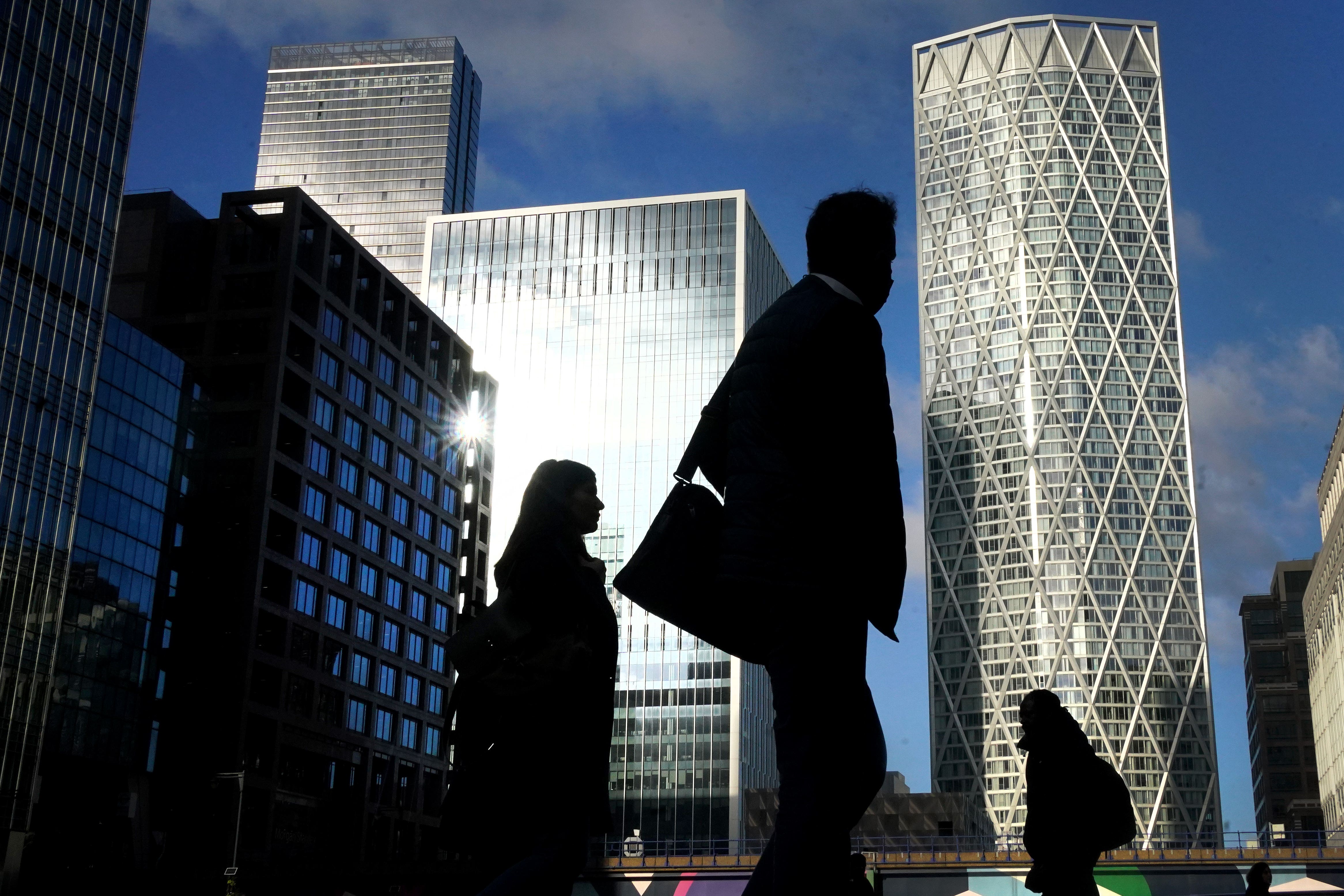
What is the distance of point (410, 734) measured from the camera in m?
91.9

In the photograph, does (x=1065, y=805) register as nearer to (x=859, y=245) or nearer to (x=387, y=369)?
(x=859, y=245)

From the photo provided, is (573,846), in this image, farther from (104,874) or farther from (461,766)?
(104,874)

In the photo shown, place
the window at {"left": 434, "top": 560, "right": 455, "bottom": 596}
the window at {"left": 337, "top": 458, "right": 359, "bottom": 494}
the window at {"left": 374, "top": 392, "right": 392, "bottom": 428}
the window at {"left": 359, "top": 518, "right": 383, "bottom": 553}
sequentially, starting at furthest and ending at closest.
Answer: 1. the window at {"left": 434, "top": 560, "right": 455, "bottom": 596}
2. the window at {"left": 374, "top": 392, "right": 392, "bottom": 428}
3. the window at {"left": 359, "top": 518, "right": 383, "bottom": 553}
4. the window at {"left": 337, "top": 458, "right": 359, "bottom": 494}

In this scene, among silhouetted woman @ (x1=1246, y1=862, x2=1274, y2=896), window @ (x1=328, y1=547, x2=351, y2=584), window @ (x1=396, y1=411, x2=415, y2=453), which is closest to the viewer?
silhouetted woman @ (x1=1246, y1=862, x2=1274, y2=896)

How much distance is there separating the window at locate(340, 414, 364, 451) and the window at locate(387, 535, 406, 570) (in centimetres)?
689

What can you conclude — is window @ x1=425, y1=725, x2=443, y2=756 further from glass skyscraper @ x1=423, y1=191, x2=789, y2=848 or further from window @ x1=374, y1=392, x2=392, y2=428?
glass skyscraper @ x1=423, y1=191, x2=789, y2=848

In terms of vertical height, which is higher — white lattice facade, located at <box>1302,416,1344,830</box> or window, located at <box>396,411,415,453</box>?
window, located at <box>396,411,415,453</box>

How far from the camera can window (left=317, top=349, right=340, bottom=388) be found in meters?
83.2

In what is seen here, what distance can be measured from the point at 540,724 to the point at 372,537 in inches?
3365

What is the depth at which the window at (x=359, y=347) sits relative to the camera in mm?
87875

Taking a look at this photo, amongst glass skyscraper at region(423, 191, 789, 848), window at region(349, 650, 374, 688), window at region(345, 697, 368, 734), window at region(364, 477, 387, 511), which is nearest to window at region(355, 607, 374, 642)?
window at region(349, 650, 374, 688)

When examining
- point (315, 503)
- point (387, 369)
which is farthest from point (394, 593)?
point (387, 369)

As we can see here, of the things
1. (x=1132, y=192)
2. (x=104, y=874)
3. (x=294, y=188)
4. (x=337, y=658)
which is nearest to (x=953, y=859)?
(x=104, y=874)

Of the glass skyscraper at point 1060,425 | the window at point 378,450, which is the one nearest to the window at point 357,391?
the window at point 378,450
